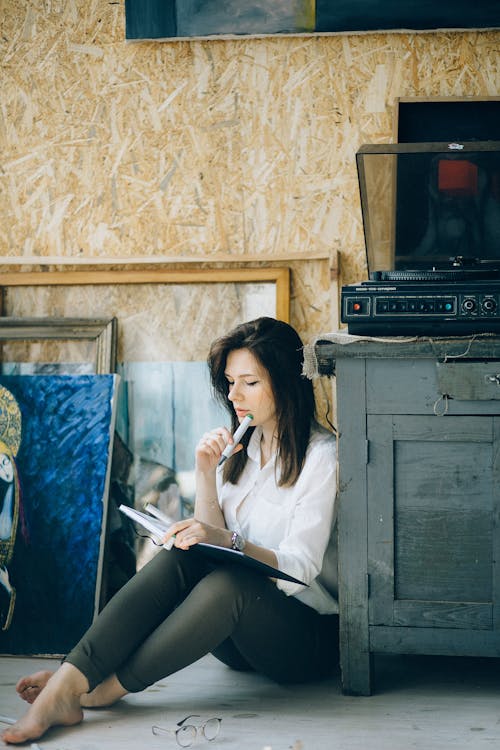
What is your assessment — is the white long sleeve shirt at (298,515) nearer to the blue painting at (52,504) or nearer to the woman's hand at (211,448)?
the woman's hand at (211,448)

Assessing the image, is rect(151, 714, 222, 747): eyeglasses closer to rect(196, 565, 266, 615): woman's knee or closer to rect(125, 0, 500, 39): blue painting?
rect(196, 565, 266, 615): woman's knee

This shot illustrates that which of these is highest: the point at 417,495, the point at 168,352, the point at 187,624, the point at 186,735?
the point at 168,352

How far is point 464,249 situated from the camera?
2.21 metres

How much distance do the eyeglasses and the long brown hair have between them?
21.9 inches

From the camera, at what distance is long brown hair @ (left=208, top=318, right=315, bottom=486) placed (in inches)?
83.4

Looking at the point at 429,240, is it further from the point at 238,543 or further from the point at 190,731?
the point at 190,731

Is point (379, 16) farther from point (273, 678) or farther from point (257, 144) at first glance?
point (273, 678)

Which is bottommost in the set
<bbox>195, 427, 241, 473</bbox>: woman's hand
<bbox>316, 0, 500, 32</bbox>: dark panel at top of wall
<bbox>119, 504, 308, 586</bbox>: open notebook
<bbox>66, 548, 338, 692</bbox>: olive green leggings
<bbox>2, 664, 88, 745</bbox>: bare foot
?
<bbox>2, 664, 88, 745</bbox>: bare foot

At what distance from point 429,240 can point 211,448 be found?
2.49ft

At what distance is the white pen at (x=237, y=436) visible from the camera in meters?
2.11

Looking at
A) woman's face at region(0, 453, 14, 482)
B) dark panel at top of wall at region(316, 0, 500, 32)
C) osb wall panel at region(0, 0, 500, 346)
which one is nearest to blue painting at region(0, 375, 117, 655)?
woman's face at region(0, 453, 14, 482)

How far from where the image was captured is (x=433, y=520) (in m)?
1.98

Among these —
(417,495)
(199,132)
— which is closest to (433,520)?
(417,495)

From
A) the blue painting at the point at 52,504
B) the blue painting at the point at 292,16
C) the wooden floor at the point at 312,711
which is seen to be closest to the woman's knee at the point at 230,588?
the wooden floor at the point at 312,711
